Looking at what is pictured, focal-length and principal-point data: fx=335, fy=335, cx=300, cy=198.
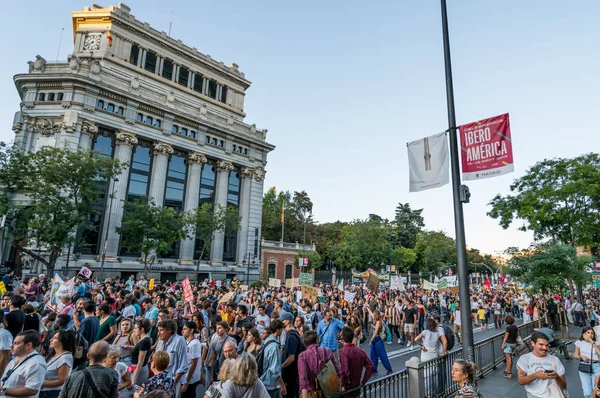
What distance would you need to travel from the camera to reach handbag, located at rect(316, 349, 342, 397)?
14.8 ft

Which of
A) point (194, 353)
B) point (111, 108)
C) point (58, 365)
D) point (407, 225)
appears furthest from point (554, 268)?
point (407, 225)

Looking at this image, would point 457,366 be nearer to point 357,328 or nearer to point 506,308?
point 357,328

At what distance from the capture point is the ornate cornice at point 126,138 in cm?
3338

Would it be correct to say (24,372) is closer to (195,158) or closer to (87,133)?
(87,133)

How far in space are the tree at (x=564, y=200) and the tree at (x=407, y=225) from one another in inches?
1985

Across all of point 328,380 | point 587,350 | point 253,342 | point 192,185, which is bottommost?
point 328,380

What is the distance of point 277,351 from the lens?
200 inches

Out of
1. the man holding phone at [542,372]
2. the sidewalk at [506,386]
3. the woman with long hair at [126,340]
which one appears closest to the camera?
the man holding phone at [542,372]

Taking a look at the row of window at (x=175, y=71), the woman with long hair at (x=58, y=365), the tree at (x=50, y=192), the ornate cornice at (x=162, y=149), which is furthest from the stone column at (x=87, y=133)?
the woman with long hair at (x=58, y=365)

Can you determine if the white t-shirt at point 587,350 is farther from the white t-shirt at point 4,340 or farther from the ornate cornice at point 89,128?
the ornate cornice at point 89,128

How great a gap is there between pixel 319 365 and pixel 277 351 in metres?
0.71

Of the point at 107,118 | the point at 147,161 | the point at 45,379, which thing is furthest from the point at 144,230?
the point at 45,379

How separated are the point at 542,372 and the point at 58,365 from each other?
6040mm

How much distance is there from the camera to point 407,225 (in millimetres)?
78000
